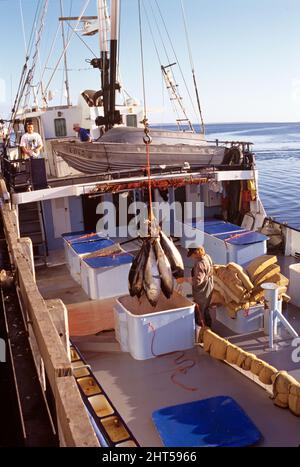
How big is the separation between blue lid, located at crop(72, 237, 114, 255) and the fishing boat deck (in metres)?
2.43

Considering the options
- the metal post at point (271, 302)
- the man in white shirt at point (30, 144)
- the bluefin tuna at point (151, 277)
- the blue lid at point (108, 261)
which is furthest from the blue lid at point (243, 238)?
the man in white shirt at point (30, 144)

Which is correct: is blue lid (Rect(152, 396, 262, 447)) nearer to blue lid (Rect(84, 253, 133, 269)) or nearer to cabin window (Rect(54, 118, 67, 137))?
blue lid (Rect(84, 253, 133, 269))

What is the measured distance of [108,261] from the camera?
1127cm

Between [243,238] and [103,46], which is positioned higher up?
[103,46]

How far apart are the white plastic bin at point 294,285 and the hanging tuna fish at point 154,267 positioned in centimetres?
374

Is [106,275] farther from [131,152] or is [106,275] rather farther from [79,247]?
[131,152]

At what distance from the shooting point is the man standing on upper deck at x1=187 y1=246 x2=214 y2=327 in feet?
28.3

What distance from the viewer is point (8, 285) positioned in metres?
7.62

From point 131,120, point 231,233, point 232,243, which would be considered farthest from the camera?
point 131,120

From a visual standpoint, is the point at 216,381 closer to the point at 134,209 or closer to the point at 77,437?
the point at 77,437

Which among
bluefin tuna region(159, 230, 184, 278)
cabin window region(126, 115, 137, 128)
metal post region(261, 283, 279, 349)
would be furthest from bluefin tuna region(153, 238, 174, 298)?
cabin window region(126, 115, 137, 128)

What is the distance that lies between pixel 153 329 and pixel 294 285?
3.83 m

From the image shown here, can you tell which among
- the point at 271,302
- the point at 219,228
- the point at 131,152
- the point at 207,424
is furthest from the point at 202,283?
the point at 131,152
